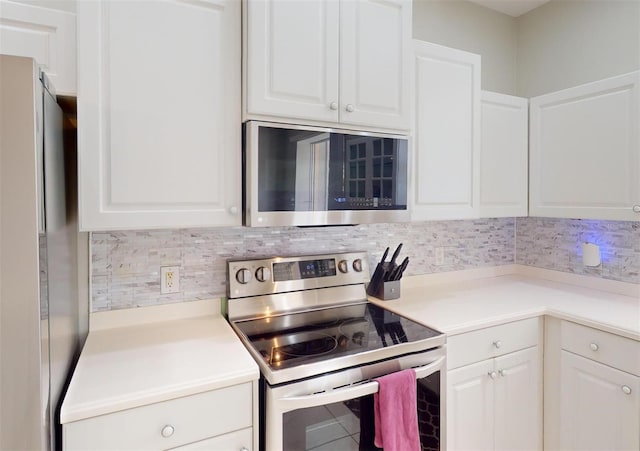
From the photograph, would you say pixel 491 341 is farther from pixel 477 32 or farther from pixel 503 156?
pixel 477 32

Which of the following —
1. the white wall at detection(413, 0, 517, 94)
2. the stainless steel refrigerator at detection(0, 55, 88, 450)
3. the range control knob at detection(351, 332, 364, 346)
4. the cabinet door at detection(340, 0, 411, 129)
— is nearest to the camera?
the stainless steel refrigerator at detection(0, 55, 88, 450)

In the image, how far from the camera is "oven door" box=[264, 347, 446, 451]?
1.15 metres

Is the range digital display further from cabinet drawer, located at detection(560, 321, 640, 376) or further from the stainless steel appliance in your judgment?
cabinet drawer, located at detection(560, 321, 640, 376)

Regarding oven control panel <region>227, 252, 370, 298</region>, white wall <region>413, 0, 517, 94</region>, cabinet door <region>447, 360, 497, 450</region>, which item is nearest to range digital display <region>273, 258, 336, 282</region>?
oven control panel <region>227, 252, 370, 298</region>

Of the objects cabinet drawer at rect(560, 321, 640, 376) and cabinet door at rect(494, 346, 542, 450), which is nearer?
cabinet drawer at rect(560, 321, 640, 376)

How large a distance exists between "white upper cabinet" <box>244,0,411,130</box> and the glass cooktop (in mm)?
842

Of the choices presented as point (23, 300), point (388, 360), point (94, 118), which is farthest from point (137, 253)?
point (388, 360)

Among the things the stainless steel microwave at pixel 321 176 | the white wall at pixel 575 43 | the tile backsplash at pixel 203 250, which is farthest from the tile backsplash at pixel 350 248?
the white wall at pixel 575 43

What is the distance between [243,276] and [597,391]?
1633 mm

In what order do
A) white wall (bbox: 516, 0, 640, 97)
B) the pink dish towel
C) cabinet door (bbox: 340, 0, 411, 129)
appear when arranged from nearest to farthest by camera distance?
the pink dish towel, cabinet door (bbox: 340, 0, 411, 129), white wall (bbox: 516, 0, 640, 97)

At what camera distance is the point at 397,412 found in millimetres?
1283

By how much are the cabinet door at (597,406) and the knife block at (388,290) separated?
81 centimetres

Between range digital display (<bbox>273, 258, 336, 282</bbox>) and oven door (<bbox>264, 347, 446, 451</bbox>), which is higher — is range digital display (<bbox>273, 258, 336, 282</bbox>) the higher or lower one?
the higher one

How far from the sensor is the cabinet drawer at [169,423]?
0.98m
